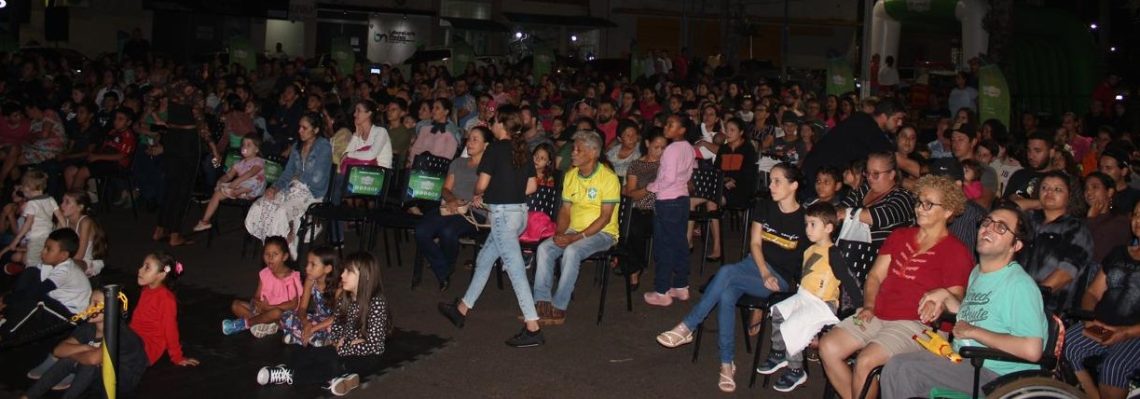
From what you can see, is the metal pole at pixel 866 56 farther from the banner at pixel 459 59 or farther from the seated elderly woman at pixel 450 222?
the seated elderly woman at pixel 450 222

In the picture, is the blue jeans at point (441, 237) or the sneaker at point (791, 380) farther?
the blue jeans at point (441, 237)

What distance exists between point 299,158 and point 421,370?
3.83 meters

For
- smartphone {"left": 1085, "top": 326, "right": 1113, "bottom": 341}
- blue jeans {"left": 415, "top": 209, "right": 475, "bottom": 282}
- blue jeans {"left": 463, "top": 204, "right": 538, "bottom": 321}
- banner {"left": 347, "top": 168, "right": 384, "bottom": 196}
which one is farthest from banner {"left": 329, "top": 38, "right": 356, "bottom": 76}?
smartphone {"left": 1085, "top": 326, "right": 1113, "bottom": 341}

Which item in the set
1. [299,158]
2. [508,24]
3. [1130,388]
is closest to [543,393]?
[1130,388]

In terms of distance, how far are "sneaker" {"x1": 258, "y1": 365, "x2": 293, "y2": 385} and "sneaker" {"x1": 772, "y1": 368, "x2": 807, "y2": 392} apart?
2.76 metres

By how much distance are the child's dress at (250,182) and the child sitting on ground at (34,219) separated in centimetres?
183

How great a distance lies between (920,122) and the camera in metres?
18.1

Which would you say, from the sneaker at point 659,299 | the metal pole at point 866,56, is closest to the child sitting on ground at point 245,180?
the sneaker at point 659,299

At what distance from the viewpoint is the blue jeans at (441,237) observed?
868cm

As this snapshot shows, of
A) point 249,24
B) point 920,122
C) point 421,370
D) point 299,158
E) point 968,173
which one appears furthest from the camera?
point 249,24

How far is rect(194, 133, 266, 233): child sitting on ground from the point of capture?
1022 centimetres

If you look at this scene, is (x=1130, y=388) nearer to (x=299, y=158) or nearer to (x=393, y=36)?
(x=299, y=158)

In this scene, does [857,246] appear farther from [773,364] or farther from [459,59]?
[459,59]

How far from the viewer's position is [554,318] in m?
7.83
